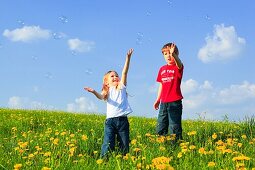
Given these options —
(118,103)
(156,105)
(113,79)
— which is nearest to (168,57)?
(156,105)

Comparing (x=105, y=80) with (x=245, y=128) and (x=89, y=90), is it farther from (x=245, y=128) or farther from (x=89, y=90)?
(x=245, y=128)

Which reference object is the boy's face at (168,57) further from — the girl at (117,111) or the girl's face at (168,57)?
the girl at (117,111)

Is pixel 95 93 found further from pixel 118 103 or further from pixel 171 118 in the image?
pixel 171 118

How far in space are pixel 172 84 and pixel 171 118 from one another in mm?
578

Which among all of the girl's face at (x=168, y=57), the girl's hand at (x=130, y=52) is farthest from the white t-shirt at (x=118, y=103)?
the girl's face at (x=168, y=57)

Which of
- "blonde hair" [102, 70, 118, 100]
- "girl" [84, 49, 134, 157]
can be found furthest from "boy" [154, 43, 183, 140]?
"blonde hair" [102, 70, 118, 100]

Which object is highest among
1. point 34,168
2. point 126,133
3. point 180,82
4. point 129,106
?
point 180,82

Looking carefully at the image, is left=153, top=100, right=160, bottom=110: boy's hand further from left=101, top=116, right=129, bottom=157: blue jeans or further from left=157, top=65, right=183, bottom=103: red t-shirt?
left=101, top=116, right=129, bottom=157: blue jeans

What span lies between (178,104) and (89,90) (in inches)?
73.2

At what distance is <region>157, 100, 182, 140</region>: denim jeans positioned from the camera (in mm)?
7539

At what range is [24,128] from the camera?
34.4 ft

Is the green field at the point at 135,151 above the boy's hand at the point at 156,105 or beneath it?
beneath

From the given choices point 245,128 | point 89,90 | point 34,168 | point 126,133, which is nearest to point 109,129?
point 126,133

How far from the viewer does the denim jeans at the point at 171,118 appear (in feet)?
24.7
